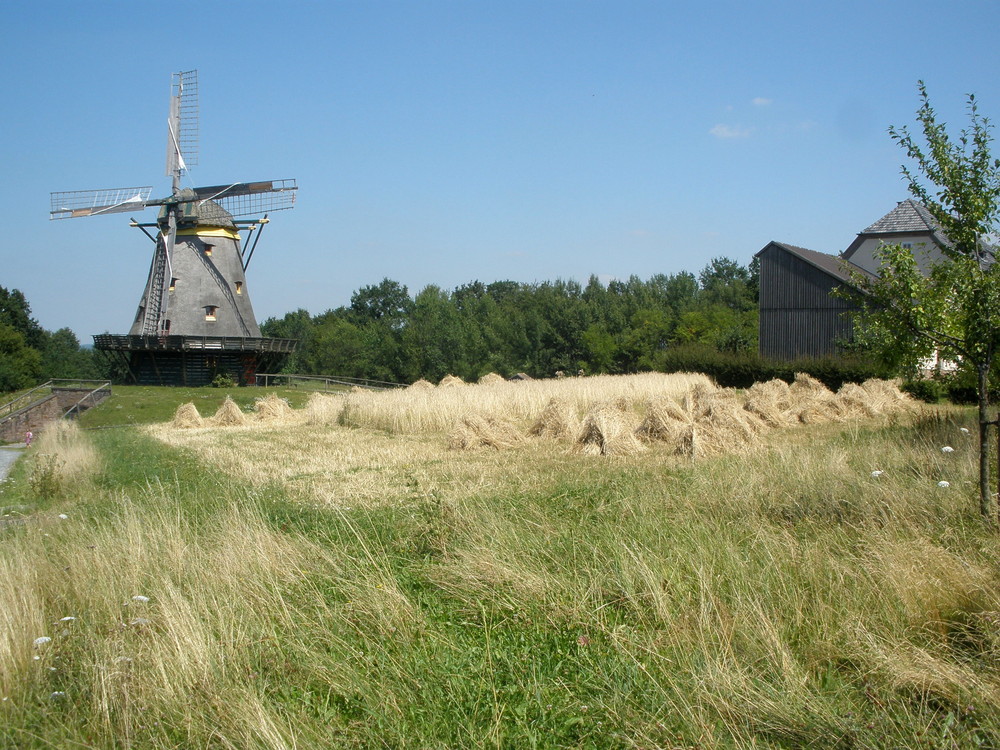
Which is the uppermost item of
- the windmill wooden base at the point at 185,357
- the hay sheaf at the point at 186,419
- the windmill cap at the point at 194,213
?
the windmill cap at the point at 194,213

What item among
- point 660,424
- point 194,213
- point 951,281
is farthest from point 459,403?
point 194,213

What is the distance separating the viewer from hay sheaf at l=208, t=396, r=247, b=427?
2461 cm

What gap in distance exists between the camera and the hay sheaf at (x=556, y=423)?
14906 mm

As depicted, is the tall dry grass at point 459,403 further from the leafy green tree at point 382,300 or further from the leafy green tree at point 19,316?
the leafy green tree at point 382,300

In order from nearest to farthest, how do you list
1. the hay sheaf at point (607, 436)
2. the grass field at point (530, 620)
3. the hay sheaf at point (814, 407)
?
the grass field at point (530, 620)
the hay sheaf at point (607, 436)
the hay sheaf at point (814, 407)

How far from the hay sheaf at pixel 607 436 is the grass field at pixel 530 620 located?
13.8 feet

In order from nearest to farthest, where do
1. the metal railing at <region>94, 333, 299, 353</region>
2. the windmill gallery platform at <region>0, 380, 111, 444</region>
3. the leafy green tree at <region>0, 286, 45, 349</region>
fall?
the windmill gallery platform at <region>0, 380, 111, 444</region> < the metal railing at <region>94, 333, 299, 353</region> < the leafy green tree at <region>0, 286, 45, 349</region>

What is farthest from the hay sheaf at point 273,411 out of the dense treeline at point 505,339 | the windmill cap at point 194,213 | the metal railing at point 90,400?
the dense treeline at point 505,339

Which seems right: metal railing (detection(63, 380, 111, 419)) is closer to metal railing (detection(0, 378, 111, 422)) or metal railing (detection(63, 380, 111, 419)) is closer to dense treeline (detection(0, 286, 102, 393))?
metal railing (detection(0, 378, 111, 422))

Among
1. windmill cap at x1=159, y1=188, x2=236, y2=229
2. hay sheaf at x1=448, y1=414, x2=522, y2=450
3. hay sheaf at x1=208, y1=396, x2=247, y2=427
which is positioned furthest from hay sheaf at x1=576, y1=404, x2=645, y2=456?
windmill cap at x1=159, y1=188, x2=236, y2=229

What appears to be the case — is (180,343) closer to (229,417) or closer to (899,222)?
(229,417)

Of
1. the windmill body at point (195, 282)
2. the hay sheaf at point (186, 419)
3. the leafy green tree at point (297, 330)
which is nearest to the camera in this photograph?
the hay sheaf at point (186, 419)

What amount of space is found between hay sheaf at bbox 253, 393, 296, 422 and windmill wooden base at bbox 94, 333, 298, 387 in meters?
17.5

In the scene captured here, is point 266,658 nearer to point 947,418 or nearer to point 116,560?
point 116,560
